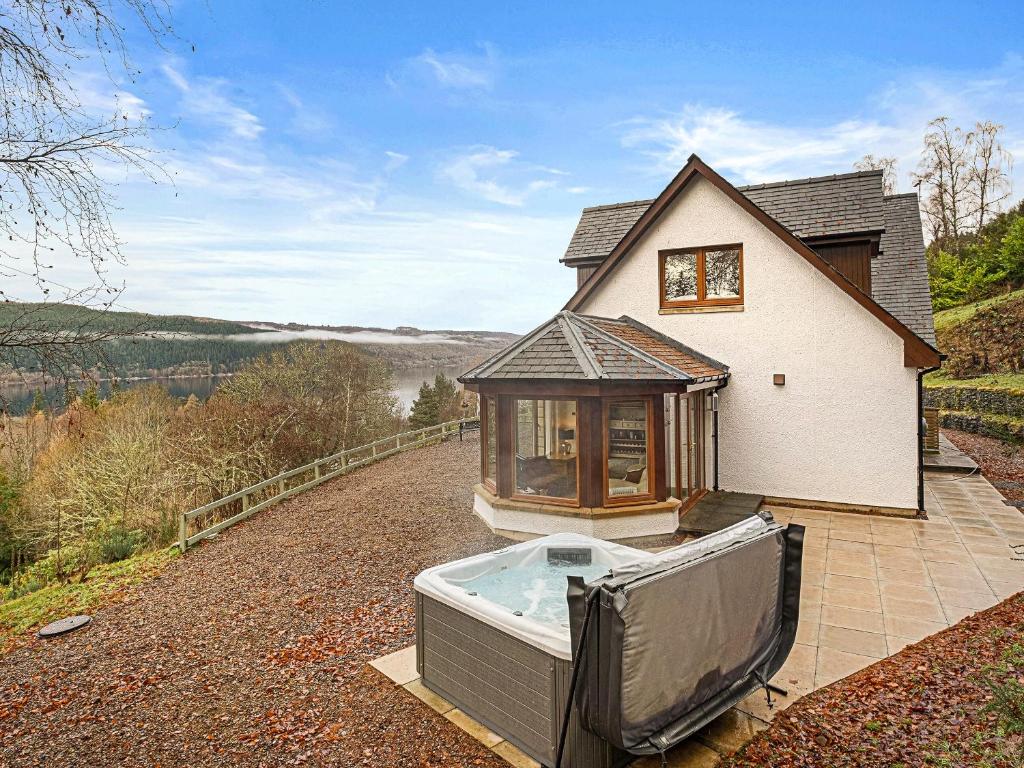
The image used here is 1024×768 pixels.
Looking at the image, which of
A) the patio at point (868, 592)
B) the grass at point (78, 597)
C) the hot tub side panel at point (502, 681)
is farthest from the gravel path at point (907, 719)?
the grass at point (78, 597)

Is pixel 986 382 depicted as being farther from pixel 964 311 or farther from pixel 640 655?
pixel 640 655

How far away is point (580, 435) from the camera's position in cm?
834

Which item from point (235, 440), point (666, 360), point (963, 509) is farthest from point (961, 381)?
point (235, 440)

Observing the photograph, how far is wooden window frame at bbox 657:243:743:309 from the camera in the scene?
10570 millimetres

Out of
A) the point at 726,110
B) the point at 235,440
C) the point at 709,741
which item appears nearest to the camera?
the point at 709,741

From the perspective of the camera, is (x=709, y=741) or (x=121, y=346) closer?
(x=121, y=346)

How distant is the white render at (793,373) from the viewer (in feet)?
30.9

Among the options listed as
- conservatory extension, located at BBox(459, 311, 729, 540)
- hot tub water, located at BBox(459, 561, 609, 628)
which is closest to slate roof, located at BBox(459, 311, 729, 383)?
conservatory extension, located at BBox(459, 311, 729, 540)

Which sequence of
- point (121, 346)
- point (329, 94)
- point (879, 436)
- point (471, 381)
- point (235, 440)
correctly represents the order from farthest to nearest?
point (235, 440)
point (329, 94)
point (879, 436)
point (471, 381)
point (121, 346)

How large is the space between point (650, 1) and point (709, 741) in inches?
505

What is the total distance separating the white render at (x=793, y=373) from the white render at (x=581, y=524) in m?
2.92

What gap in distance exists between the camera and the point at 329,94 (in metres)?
12.6

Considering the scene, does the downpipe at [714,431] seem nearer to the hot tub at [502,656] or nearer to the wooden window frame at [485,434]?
the wooden window frame at [485,434]

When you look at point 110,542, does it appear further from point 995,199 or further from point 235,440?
point 995,199
